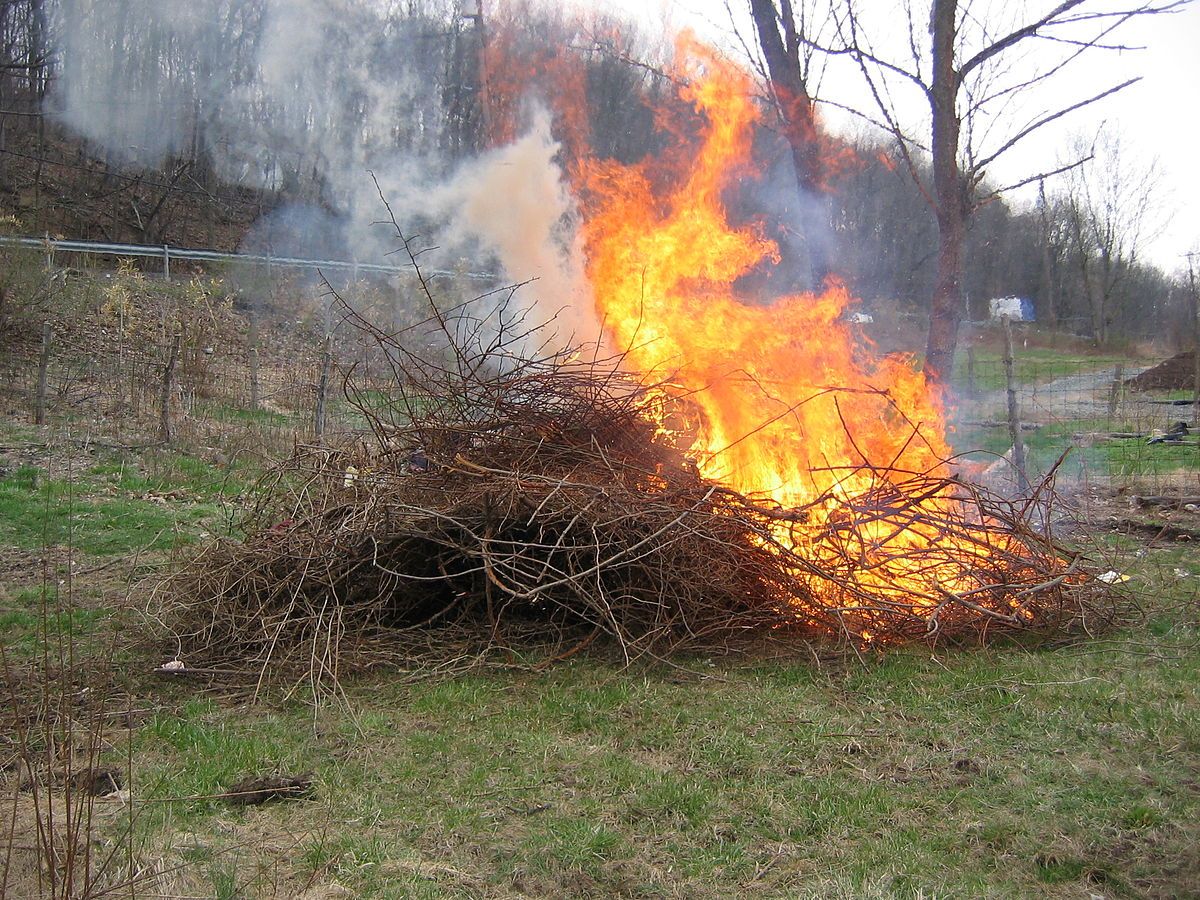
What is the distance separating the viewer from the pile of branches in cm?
535

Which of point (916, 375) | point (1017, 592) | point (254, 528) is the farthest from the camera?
point (916, 375)

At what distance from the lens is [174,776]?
149 inches

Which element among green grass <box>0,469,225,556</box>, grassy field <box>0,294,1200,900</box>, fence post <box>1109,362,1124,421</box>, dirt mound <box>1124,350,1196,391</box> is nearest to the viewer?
grassy field <box>0,294,1200,900</box>

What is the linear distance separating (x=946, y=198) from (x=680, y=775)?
817 cm

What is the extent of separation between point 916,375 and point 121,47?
57.0ft

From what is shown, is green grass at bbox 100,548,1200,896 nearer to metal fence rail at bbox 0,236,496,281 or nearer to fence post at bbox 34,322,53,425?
fence post at bbox 34,322,53,425

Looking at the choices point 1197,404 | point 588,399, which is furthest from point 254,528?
point 1197,404

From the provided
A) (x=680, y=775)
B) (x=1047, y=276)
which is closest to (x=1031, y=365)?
(x=1047, y=276)

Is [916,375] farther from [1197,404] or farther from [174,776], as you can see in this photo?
[1197,404]

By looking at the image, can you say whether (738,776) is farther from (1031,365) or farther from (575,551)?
(1031,365)

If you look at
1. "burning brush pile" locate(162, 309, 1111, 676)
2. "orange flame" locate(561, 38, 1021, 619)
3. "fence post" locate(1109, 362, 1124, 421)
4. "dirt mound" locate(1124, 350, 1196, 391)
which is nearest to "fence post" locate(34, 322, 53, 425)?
"orange flame" locate(561, 38, 1021, 619)

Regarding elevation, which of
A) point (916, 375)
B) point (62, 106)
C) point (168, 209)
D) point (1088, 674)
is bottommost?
point (1088, 674)

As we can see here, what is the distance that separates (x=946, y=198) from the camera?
9.94m

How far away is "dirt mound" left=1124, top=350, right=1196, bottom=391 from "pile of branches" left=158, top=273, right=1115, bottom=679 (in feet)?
81.0
